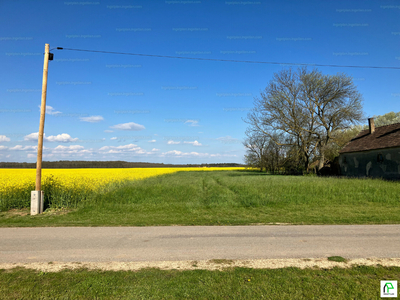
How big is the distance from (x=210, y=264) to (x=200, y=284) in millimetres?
986

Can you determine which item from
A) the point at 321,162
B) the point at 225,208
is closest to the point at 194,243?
the point at 225,208

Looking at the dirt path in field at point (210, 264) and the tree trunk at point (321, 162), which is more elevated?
the tree trunk at point (321, 162)

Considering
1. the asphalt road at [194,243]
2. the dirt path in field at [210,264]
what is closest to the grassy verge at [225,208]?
the asphalt road at [194,243]

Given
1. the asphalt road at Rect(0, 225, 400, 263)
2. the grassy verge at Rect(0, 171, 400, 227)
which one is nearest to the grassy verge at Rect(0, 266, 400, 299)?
the asphalt road at Rect(0, 225, 400, 263)

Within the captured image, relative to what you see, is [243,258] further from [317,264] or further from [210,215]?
[210,215]

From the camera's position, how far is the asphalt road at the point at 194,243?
581 centimetres

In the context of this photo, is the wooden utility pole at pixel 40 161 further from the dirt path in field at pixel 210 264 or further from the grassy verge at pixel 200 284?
the grassy verge at pixel 200 284

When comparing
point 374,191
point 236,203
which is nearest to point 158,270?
point 236,203

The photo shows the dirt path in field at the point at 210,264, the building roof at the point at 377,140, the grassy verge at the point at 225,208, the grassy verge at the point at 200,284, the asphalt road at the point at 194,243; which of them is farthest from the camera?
the building roof at the point at 377,140

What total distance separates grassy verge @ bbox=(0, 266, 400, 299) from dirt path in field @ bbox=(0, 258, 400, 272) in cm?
22

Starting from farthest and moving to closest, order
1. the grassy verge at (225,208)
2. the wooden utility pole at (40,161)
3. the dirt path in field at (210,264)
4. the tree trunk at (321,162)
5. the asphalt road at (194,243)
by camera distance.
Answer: the tree trunk at (321,162) < the wooden utility pole at (40,161) < the grassy verge at (225,208) < the asphalt road at (194,243) < the dirt path in field at (210,264)

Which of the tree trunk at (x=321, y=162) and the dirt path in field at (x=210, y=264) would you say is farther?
the tree trunk at (x=321, y=162)

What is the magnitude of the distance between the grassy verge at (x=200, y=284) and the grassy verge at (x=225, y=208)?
14.9ft

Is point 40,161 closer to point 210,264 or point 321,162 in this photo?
point 210,264
